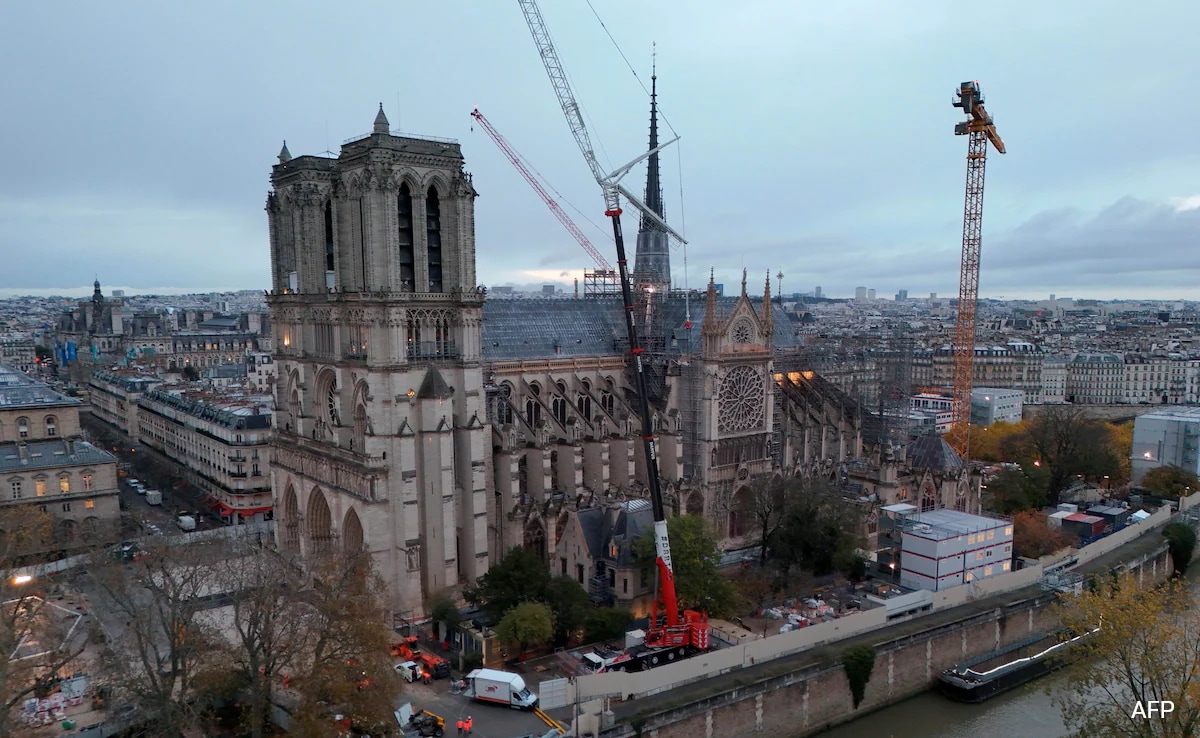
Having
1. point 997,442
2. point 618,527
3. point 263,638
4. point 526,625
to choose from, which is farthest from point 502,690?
point 997,442

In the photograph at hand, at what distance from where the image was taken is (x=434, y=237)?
5356 cm

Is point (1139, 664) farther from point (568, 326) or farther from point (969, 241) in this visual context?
point (969, 241)

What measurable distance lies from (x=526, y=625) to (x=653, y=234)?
166ft

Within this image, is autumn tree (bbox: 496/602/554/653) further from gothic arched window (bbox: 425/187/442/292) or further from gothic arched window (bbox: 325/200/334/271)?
gothic arched window (bbox: 325/200/334/271)

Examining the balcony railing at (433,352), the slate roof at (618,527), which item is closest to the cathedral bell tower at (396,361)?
the balcony railing at (433,352)

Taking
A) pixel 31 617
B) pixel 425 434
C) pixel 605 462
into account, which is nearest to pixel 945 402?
pixel 605 462

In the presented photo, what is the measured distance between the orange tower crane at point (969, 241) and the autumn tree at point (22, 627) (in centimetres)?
7756

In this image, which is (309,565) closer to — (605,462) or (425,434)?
(425,434)

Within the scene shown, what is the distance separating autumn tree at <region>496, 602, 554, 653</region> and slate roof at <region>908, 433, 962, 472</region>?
40.2 metres

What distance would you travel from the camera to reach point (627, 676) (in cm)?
4138

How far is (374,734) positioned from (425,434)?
18712 mm

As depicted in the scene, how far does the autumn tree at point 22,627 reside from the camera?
31062mm

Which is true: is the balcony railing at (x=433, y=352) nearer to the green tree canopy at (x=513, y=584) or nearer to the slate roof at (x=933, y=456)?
the green tree canopy at (x=513, y=584)

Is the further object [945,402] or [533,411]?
[945,402]
